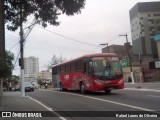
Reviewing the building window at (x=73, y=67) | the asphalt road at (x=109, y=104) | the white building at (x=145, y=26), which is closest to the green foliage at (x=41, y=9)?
the asphalt road at (x=109, y=104)

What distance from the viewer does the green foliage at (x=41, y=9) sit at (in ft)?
56.3

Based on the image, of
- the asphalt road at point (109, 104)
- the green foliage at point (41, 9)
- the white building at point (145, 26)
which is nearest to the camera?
the asphalt road at point (109, 104)

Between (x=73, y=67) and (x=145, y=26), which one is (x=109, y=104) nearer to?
(x=73, y=67)

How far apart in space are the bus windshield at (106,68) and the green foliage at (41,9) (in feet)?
19.7

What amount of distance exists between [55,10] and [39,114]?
6871mm

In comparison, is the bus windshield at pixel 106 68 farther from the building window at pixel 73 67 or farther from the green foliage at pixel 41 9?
the green foliage at pixel 41 9

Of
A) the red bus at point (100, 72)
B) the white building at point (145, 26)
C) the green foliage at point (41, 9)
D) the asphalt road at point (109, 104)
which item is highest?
the white building at point (145, 26)

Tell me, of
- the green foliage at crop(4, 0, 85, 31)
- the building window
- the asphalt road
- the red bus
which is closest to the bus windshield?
the red bus

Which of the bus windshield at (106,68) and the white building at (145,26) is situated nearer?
the bus windshield at (106,68)

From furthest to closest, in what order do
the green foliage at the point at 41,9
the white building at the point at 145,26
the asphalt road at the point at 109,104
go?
1. the white building at the point at 145,26
2. the green foliage at the point at 41,9
3. the asphalt road at the point at 109,104

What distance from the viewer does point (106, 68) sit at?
79.3 ft

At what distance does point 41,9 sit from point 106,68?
7826 mm

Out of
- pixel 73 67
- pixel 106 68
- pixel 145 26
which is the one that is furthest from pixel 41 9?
pixel 145 26

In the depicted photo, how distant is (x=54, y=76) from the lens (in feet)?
124
